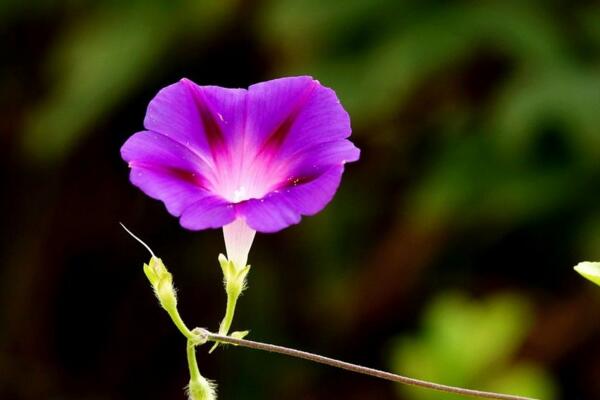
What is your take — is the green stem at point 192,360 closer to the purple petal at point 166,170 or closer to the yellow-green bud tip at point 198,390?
the yellow-green bud tip at point 198,390

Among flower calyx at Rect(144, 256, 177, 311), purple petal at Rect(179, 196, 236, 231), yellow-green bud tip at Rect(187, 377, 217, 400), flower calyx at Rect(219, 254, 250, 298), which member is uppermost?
purple petal at Rect(179, 196, 236, 231)

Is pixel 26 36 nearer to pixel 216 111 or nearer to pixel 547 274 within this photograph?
pixel 547 274

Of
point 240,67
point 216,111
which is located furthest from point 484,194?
point 216,111

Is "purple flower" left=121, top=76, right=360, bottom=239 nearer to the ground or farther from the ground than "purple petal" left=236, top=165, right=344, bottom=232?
farther from the ground

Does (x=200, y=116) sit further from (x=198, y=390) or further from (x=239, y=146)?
(x=198, y=390)

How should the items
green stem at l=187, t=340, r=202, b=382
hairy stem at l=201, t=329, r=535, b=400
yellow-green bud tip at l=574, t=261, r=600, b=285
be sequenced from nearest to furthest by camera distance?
hairy stem at l=201, t=329, r=535, b=400, green stem at l=187, t=340, r=202, b=382, yellow-green bud tip at l=574, t=261, r=600, b=285

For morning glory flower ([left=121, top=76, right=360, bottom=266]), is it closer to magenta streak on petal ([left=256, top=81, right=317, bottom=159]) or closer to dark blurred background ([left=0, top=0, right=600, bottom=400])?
magenta streak on petal ([left=256, top=81, right=317, bottom=159])

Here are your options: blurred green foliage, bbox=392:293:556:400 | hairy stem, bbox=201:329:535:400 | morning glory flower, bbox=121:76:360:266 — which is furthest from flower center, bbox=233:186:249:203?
blurred green foliage, bbox=392:293:556:400
